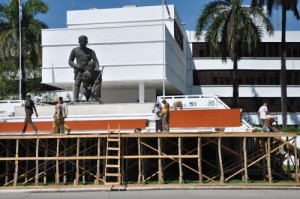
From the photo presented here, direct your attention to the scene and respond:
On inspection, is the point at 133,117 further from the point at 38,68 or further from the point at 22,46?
the point at 38,68

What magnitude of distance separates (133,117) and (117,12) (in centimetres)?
2144

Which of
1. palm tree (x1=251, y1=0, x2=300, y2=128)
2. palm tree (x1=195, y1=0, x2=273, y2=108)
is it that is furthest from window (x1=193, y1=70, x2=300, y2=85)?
palm tree (x1=251, y1=0, x2=300, y2=128)

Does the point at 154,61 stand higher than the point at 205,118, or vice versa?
the point at 154,61

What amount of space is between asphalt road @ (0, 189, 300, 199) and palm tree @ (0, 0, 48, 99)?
90.5 ft

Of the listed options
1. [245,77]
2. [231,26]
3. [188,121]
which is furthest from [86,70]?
[245,77]

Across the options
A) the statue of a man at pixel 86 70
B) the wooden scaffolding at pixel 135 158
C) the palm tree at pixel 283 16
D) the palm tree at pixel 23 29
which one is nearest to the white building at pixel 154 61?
the palm tree at pixel 23 29

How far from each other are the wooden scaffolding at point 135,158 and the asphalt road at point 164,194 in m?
1.39

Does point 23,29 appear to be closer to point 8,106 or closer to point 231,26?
point 8,106

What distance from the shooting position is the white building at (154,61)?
35.6 m

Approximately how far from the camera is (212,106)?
88.4ft

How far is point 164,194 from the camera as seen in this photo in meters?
15.8

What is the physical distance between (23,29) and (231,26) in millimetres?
18019

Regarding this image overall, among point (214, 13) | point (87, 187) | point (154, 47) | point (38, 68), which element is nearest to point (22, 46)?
point (38, 68)

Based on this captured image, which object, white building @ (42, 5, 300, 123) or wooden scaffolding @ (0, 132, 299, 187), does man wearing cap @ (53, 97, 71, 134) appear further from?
white building @ (42, 5, 300, 123)
